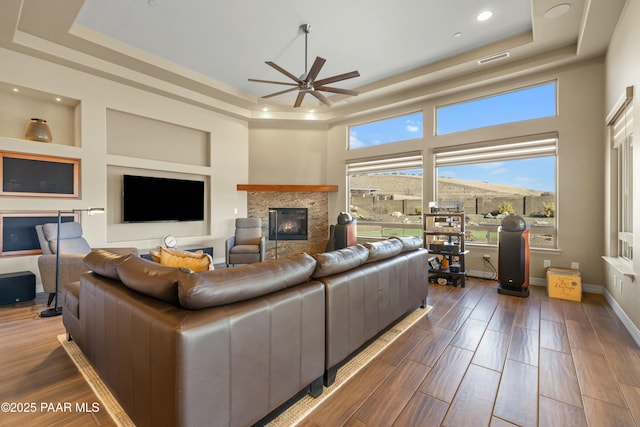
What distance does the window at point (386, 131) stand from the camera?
18.9 ft

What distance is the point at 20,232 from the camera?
3908 mm

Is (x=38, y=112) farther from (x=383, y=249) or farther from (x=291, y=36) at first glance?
(x=383, y=249)

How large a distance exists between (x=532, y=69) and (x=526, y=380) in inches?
175

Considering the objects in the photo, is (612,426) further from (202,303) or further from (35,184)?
(35,184)

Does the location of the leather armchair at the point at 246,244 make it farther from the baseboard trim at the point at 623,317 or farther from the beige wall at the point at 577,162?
the baseboard trim at the point at 623,317

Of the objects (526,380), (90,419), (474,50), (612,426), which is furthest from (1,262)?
(474,50)

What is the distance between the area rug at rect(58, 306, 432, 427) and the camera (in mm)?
1577

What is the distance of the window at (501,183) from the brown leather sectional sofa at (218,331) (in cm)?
376

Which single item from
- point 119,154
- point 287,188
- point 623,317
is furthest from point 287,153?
point 623,317

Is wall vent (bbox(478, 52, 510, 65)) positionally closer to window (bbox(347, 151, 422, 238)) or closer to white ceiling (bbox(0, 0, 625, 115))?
white ceiling (bbox(0, 0, 625, 115))

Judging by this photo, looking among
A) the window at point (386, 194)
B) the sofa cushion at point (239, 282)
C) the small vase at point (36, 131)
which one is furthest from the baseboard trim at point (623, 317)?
the small vase at point (36, 131)

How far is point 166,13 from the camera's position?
3578 mm

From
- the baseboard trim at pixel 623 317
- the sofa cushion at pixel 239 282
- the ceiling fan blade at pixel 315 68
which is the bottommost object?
the baseboard trim at pixel 623 317

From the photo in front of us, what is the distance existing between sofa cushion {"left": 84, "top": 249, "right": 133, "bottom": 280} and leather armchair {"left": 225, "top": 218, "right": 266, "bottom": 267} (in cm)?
333
